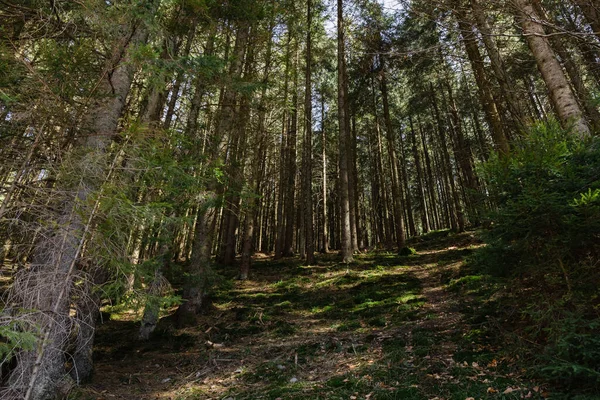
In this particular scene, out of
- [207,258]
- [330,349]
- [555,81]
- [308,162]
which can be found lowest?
[330,349]

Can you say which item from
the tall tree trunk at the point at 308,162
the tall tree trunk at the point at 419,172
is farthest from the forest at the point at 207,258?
the tall tree trunk at the point at 419,172

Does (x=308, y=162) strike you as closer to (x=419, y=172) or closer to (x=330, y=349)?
(x=330, y=349)

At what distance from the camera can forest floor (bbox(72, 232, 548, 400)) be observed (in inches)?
165

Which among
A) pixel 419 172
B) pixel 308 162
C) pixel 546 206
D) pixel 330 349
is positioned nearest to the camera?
pixel 546 206

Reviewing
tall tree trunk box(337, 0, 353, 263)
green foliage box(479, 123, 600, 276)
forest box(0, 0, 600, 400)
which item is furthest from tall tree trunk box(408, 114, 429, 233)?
green foliage box(479, 123, 600, 276)

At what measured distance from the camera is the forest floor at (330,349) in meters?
4.20

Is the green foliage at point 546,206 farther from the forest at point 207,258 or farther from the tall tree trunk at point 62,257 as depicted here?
the tall tree trunk at point 62,257

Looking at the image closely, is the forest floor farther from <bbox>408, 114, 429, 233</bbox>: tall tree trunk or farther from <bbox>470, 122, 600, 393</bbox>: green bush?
<bbox>408, 114, 429, 233</bbox>: tall tree trunk

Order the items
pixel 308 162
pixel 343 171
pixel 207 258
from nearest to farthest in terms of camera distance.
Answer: pixel 207 258, pixel 343 171, pixel 308 162

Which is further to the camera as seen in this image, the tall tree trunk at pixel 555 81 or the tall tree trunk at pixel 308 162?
the tall tree trunk at pixel 308 162

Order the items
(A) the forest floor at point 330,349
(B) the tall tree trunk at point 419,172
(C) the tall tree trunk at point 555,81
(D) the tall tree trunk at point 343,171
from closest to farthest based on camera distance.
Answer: (A) the forest floor at point 330,349 → (C) the tall tree trunk at point 555,81 → (D) the tall tree trunk at point 343,171 → (B) the tall tree trunk at point 419,172

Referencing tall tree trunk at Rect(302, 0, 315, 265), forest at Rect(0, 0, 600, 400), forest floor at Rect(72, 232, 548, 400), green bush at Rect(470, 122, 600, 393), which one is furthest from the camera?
tall tree trunk at Rect(302, 0, 315, 265)

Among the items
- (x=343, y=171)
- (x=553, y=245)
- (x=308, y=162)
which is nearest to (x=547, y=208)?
(x=553, y=245)

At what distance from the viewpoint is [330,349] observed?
621 cm
